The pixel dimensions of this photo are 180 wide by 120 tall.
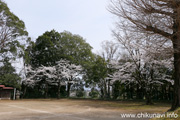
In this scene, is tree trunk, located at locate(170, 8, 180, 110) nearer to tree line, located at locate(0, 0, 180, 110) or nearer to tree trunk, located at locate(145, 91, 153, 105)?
tree line, located at locate(0, 0, 180, 110)

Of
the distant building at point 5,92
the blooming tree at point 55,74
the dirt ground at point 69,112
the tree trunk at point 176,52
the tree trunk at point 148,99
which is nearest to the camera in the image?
the tree trunk at point 176,52

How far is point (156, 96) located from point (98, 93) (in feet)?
27.7

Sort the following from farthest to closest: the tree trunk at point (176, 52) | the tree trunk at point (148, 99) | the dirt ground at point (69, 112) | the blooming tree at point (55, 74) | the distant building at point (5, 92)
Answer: the blooming tree at point (55, 74) → the distant building at point (5, 92) → the tree trunk at point (148, 99) → the dirt ground at point (69, 112) → the tree trunk at point (176, 52)

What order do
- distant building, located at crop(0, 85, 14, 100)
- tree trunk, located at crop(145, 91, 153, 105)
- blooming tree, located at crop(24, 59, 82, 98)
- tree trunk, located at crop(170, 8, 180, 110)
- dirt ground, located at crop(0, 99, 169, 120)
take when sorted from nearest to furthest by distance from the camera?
tree trunk, located at crop(170, 8, 180, 110) < dirt ground, located at crop(0, 99, 169, 120) < tree trunk, located at crop(145, 91, 153, 105) < distant building, located at crop(0, 85, 14, 100) < blooming tree, located at crop(24, 59, 82, 98)

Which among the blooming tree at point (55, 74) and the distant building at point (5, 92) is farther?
the blooming tree at point (55, 74)

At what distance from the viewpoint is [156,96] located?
17641 millimetres

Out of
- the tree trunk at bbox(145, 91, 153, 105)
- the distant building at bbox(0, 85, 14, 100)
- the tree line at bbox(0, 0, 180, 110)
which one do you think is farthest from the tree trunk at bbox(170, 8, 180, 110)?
the distant building at bbox(0, 85, 14, 100)

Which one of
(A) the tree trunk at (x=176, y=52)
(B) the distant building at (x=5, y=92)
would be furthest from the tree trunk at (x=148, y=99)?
(B) the distant building at (x=5, y=92)

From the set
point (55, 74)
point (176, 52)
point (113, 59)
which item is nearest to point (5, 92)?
point (55, 74)

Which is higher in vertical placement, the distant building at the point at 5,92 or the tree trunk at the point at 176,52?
the tree trunk at the point at 176,52

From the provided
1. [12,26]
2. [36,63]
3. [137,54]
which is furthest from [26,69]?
[137,54]

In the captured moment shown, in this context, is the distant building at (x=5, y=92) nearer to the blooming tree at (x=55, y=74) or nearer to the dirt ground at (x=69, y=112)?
the blooming tree at (x=55, y=74)

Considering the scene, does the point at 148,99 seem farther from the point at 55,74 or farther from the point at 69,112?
the point at 55,74

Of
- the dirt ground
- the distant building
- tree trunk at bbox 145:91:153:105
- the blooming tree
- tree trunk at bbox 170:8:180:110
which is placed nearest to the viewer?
tree trunk at bbox 170:8:180:110
